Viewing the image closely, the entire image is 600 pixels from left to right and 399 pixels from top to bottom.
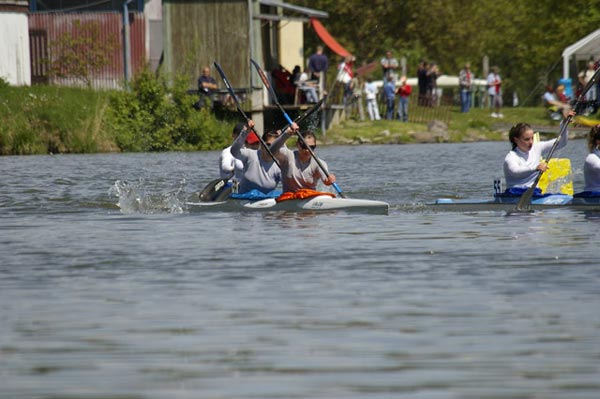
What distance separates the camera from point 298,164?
64.0 ft

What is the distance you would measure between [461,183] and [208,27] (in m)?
17.8

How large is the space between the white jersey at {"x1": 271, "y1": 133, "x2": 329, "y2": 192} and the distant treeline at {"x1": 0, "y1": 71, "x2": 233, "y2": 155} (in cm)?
2094

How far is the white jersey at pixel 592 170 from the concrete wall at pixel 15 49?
2959 cm

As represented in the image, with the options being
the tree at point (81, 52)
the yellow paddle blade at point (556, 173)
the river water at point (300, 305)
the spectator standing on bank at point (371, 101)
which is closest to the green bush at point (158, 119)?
the tree at point (81, 52)

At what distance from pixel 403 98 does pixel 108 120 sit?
12.8 metres

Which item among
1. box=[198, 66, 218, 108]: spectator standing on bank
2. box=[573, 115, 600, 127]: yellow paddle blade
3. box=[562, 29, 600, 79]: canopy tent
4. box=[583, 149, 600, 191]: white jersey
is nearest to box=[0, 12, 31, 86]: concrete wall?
Answer: box=[198, 66, 218, 108]: spectator standing on bank

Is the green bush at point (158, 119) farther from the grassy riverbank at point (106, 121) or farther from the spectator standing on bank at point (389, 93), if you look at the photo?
the spectator standing on bank at point (389, 93)

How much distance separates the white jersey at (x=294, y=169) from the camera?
19297 millimetres

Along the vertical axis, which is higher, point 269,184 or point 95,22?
point 95,22

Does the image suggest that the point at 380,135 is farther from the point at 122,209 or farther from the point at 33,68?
the point at 122,209

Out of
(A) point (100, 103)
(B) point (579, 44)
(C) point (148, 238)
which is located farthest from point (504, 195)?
(B) point (579, 44)

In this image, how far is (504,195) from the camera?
62.3 ft

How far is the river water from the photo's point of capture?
326 inches

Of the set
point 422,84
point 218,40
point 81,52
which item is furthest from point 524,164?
point 422,84
